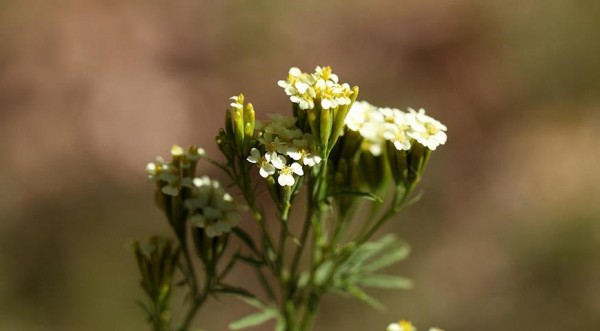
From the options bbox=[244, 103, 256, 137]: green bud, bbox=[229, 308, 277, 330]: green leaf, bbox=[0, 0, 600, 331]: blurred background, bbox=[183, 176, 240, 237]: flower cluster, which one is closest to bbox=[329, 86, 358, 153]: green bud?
bbox=[244, 103, 256, 137]: green bud

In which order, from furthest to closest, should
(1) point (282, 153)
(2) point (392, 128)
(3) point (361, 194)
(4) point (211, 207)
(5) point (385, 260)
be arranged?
(5) point (385, 260) < (4) point (211, 207) < (2) point (392, 128) < (3) point (361, 194) < (1) point (282, 153)

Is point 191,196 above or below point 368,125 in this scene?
below

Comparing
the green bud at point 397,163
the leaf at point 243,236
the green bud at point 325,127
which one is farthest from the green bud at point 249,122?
the green bud at point 397,163

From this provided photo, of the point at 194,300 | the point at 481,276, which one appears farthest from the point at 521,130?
the point at 194,300

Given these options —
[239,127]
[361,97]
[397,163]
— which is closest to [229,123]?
[239,127]

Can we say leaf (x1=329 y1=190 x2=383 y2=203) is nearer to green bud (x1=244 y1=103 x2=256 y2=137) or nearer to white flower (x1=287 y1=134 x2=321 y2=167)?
white flower (x1=287 y1=134 x2=321 y2=167)

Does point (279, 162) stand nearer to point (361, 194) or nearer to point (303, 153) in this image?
point (303, 153)
